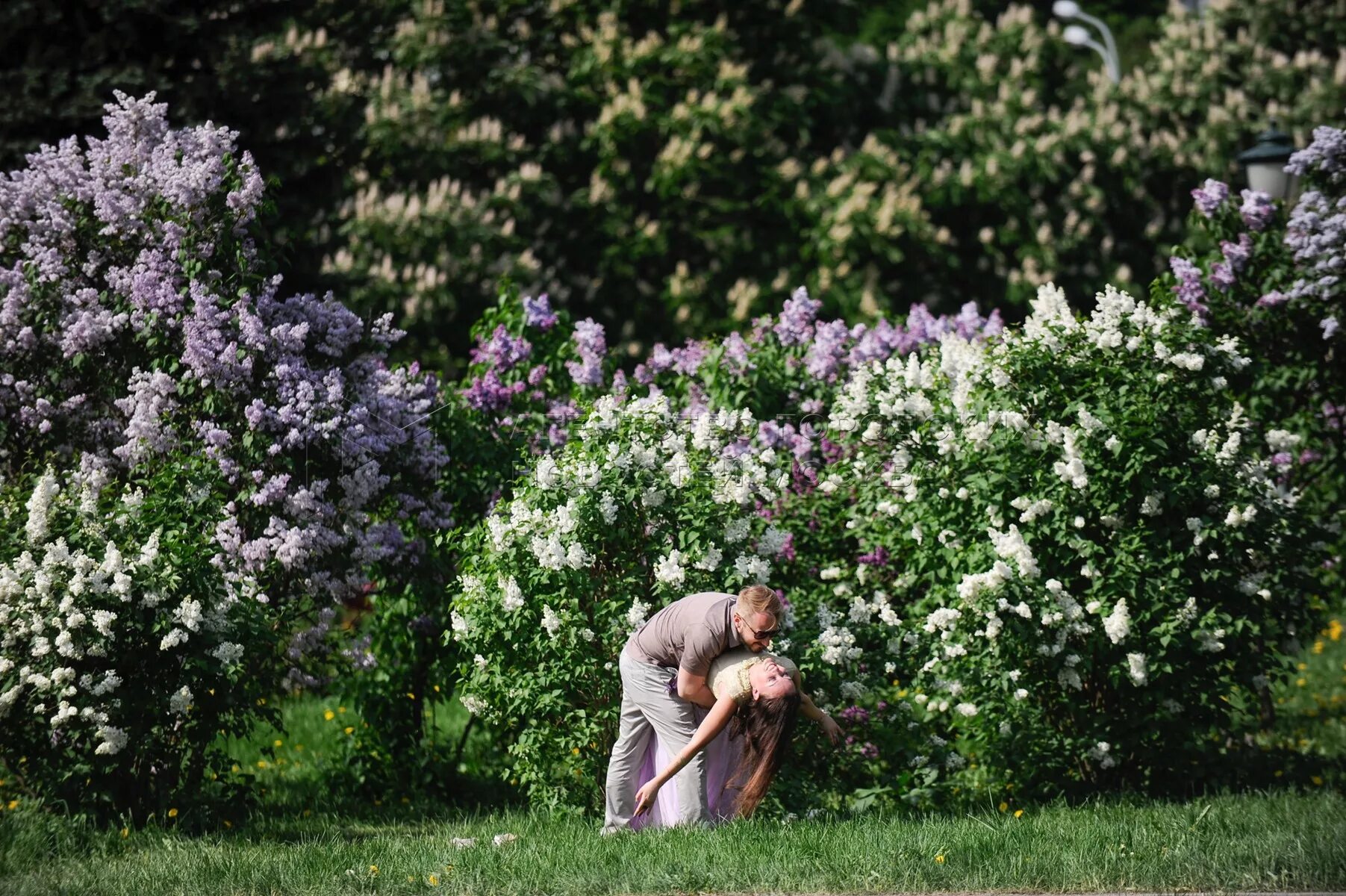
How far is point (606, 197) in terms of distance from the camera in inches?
607

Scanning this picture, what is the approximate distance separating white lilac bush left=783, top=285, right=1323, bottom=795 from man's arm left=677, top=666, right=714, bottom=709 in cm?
74

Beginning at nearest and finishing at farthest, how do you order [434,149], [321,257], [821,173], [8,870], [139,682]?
[8,870] → [139,682] → [321,257] → [434,149] → [821,173]

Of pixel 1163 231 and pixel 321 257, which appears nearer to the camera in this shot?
pixel 321 257

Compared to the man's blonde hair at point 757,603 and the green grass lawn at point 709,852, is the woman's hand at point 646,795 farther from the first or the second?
the man's blonde hair at point 757,603

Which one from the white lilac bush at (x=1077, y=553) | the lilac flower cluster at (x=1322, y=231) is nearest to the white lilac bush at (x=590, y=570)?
the white lilac bush at (x=1077, y=553)

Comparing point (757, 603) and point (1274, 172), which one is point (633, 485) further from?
point (1274, 172)

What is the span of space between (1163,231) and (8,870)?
49.0 feet

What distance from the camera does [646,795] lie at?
6008 millimetres

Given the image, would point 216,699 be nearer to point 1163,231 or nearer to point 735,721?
point 735,721

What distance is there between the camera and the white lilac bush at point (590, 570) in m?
6.48

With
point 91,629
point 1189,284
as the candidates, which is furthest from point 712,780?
point 1189,284

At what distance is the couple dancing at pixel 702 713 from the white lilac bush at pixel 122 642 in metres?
1.81

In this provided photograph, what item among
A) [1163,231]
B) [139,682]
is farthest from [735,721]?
[1163,231]

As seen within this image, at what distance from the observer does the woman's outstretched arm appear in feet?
18.9
